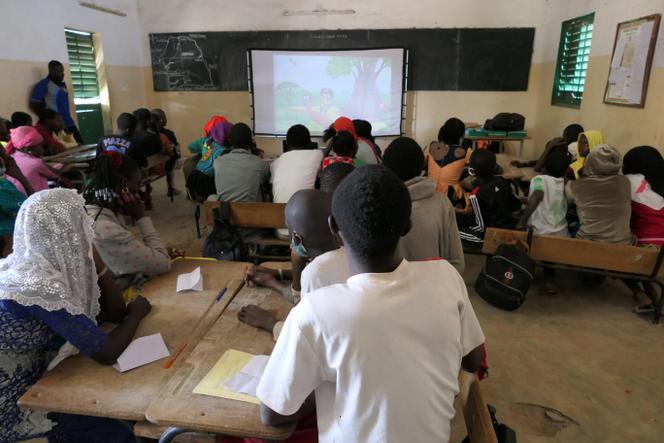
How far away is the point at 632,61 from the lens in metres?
3.83

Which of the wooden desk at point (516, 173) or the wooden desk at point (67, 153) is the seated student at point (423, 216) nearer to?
the wooden desk at point (516, 173)

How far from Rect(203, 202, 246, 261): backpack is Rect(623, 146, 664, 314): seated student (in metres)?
2.61

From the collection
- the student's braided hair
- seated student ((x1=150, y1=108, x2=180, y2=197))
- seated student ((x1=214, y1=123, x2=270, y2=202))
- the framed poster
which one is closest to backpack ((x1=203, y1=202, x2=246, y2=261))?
seated student ((x1=214, y1=123, x2=270, y2=202))

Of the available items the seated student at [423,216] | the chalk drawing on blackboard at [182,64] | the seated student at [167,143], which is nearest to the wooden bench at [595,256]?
the seated student at [423,216]

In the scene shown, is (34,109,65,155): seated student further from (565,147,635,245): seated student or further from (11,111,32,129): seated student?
(565,147,635,245): seated student

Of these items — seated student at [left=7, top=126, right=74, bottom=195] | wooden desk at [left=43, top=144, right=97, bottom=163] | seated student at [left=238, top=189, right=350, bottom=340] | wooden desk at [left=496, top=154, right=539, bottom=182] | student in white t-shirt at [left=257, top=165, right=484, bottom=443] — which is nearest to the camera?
student in white t-shirt at [left=257, top=165, right=484, bottom=443]

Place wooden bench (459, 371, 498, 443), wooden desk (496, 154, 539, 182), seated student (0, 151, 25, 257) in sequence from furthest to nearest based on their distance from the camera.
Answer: wooden desk (496, 154, 539, 182), seated student (0, 151, 25, 257), wooden bench (459, 371, 498, 443)

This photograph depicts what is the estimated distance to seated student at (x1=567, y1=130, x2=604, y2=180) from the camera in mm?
3500

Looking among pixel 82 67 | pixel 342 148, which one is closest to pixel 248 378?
pixel 342 148

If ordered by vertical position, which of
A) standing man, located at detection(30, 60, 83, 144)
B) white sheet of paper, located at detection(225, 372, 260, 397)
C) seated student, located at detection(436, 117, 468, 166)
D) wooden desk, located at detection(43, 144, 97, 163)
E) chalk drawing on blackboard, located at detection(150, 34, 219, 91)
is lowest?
white sheet of paper, located at detection(225, 372, 260, 397)

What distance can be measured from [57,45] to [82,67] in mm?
648

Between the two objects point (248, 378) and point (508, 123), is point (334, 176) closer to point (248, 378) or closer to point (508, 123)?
point (248, 378)

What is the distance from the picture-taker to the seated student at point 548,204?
302 cm

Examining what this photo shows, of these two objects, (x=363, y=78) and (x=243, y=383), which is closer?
(x=243, y=383)
